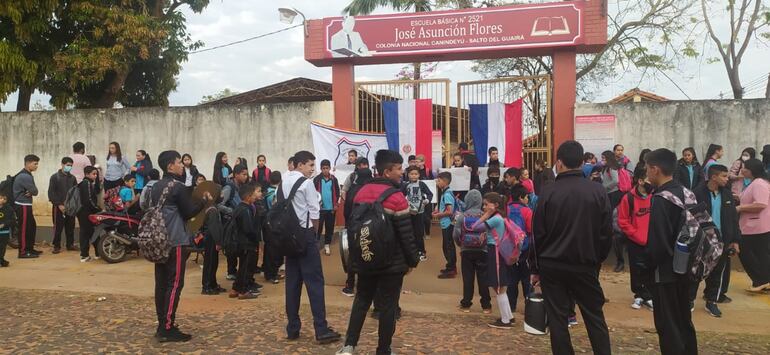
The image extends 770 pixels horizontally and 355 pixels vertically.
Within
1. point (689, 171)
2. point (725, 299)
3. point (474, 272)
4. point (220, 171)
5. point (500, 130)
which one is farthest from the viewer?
point (500, 130)

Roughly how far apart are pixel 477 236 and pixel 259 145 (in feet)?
24.0

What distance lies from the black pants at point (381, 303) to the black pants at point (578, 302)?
3.80ft

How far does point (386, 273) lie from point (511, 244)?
1.72 metres

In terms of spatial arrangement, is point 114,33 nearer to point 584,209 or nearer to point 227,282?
point 227,282

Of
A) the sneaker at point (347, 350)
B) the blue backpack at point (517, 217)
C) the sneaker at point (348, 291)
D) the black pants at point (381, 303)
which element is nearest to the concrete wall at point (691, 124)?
the blue backpack at point (517, 217)

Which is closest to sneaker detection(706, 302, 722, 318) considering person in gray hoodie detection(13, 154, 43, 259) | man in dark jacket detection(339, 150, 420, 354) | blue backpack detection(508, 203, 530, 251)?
blue backpack detection(508, 203, 530, 251)

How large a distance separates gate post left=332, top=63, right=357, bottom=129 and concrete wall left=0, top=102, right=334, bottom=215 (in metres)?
0.21

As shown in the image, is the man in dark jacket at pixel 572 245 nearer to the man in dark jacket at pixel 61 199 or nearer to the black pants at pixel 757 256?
the black pants at pixel 757 256

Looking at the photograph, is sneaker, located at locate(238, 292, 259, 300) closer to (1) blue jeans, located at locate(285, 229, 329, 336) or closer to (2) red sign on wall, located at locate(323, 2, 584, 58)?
(1) blue jeans, located at locate(285, 229, 329, 336)

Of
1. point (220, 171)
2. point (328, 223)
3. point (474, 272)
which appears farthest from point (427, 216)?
point (220, 171)

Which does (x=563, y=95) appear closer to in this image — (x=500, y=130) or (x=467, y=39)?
(x=500, y=130)

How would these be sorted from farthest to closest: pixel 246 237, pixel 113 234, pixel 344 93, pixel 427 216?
pixel 344 93 < pixel 427 216 < pixel 113 234 < pixel 246 237

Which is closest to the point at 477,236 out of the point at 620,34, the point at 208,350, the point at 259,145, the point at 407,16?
the point at 208,350

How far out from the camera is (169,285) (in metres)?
5.00
